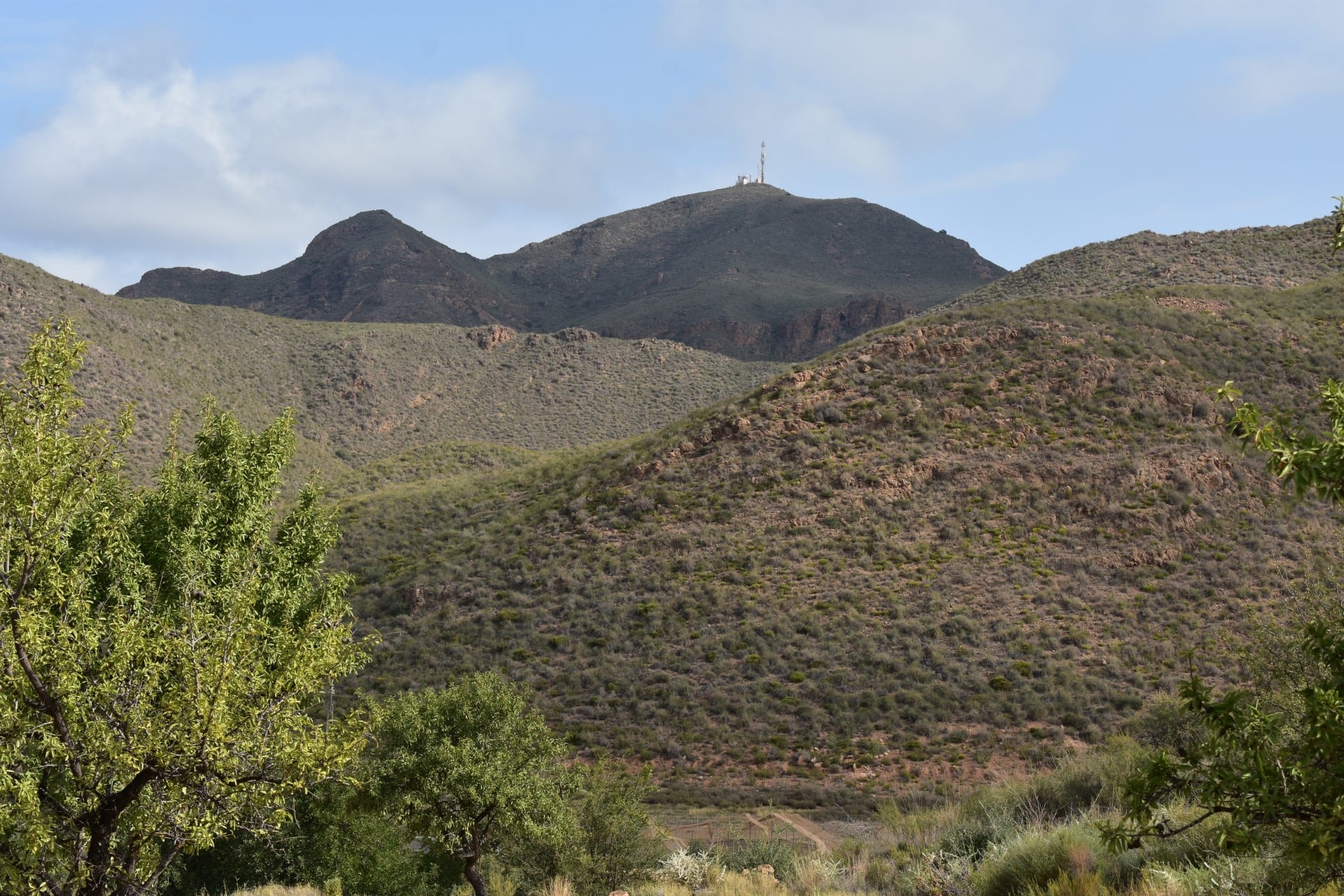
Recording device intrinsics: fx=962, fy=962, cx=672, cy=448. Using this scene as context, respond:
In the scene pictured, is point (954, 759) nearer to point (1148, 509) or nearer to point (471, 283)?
point (1148, 509)

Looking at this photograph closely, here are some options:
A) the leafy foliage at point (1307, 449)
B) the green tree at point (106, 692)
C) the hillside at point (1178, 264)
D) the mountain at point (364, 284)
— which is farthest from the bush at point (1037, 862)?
the mountain at point (364, 284)

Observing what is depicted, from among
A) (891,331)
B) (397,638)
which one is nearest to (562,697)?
(397,638)

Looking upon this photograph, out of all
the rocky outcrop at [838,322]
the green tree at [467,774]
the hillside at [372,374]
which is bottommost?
the green tree at [467,774]

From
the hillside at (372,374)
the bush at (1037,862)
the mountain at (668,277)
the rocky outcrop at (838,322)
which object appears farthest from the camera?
the mountain at (668,277)

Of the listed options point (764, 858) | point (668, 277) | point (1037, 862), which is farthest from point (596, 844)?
point (668, 277)

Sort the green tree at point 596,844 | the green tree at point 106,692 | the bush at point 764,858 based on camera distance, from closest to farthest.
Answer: the green tree at point 106,692 → the bush at point 764,858 → the green tree at point 596,844

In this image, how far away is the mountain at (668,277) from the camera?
376 ft

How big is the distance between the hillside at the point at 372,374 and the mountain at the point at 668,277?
2265cm

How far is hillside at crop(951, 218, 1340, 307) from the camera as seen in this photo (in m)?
60.3

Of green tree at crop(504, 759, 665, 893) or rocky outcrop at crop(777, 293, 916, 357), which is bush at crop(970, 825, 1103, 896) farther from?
rocky outcrop at crop(777, 293, 916, 357)

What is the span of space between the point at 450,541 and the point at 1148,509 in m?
29.5

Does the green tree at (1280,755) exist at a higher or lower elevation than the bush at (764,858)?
higher

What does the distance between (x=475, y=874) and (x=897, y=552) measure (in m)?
23.1

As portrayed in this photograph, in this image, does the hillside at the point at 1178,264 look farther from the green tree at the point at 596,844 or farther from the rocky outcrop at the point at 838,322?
the green tree at the point at 596,844
